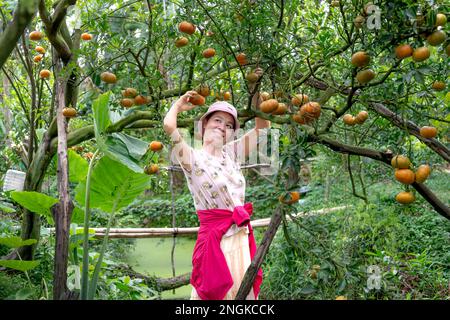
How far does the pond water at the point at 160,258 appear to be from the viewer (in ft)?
18.5

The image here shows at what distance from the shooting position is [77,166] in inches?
114

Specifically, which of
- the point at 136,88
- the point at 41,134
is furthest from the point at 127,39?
the point at 41,134

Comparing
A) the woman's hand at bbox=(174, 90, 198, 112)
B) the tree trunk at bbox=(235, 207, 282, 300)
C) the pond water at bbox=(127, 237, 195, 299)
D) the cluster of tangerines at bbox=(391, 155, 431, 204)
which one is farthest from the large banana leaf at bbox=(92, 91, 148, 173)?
the pond water at bbox=(127, 237, 195, 299)

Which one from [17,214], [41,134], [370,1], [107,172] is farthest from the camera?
[17,214]

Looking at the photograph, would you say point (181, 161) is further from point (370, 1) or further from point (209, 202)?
point (370, 1)

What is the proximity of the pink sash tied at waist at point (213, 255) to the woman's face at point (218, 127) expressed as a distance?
1.03ft

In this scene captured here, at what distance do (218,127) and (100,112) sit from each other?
501mm

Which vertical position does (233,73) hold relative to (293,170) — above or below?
above

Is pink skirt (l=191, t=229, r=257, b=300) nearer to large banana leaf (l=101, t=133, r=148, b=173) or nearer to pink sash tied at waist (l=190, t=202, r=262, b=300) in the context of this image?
pink sash tied at waist (l=190, t=202, r=262, b=300)

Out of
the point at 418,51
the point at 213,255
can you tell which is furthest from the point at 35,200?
the point at 418,51

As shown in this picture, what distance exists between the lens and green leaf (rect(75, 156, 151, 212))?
2.49 metres

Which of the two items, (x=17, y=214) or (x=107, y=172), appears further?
(x=17, y=214)

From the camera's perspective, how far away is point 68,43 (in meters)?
2.89
